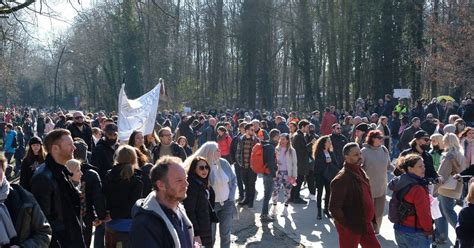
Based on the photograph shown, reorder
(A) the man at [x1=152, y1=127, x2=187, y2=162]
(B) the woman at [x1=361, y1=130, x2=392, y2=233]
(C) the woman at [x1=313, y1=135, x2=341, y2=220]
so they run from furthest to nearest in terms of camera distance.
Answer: (C) the woman at [x1=313, y1=135, x2=341, y2=220] → (A) the man at [x1=152, y1=127, x2=187, y2=162] → (B) the woman at [x1=361, y1=130, x2=392, y2=233]

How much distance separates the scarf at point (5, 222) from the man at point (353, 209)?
393 centimetres

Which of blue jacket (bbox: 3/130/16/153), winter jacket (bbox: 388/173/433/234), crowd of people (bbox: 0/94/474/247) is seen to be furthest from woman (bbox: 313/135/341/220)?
blue jacket (bbox: 3/130/16/153)

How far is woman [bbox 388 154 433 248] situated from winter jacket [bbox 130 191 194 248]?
368cm

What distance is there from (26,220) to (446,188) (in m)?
6.62

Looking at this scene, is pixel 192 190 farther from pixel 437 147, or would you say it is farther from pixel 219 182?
pixel 437 147

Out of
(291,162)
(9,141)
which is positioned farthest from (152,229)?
(9,141)

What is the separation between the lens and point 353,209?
23.0ft

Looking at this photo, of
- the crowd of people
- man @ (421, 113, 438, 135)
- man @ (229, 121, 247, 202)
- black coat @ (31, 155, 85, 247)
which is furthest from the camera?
man @ (421, 113, 438, 135)

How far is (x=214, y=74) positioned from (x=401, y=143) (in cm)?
3823

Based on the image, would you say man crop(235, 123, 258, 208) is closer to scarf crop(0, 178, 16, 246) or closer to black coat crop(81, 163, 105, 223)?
black coat crop(81, 163, 105, 223)

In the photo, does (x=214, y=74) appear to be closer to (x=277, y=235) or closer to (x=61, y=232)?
(x=277, y=235)

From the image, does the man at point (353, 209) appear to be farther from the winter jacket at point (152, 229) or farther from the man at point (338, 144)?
the man at point (338, 144)

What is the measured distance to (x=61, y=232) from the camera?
547cm

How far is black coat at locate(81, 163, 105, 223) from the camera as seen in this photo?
6973mm
